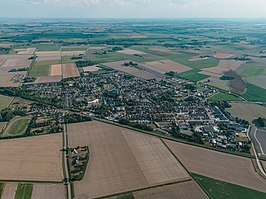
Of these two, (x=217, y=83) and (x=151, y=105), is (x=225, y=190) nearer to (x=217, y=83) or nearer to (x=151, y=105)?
(x=151, y=105)

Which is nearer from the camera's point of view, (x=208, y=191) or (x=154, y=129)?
(x=208, y=191)

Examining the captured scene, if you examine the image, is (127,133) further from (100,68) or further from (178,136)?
(100,68)

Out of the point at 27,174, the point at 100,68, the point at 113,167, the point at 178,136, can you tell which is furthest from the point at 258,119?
the point at 100,68

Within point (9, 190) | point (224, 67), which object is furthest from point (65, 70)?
point (9, 190)

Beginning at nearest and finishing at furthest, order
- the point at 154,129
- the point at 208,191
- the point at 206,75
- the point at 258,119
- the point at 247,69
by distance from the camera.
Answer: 1. the point at 208,191
2. the point at 154,129
3. the point at 258,119
4. the point at 206,75
5. the point at 247,69

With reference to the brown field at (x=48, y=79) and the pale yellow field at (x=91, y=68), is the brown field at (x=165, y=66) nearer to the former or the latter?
the pale yellow field at (x=91, y=68)

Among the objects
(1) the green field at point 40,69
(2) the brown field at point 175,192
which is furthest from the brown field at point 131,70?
(2) the brown field at point 175,192
